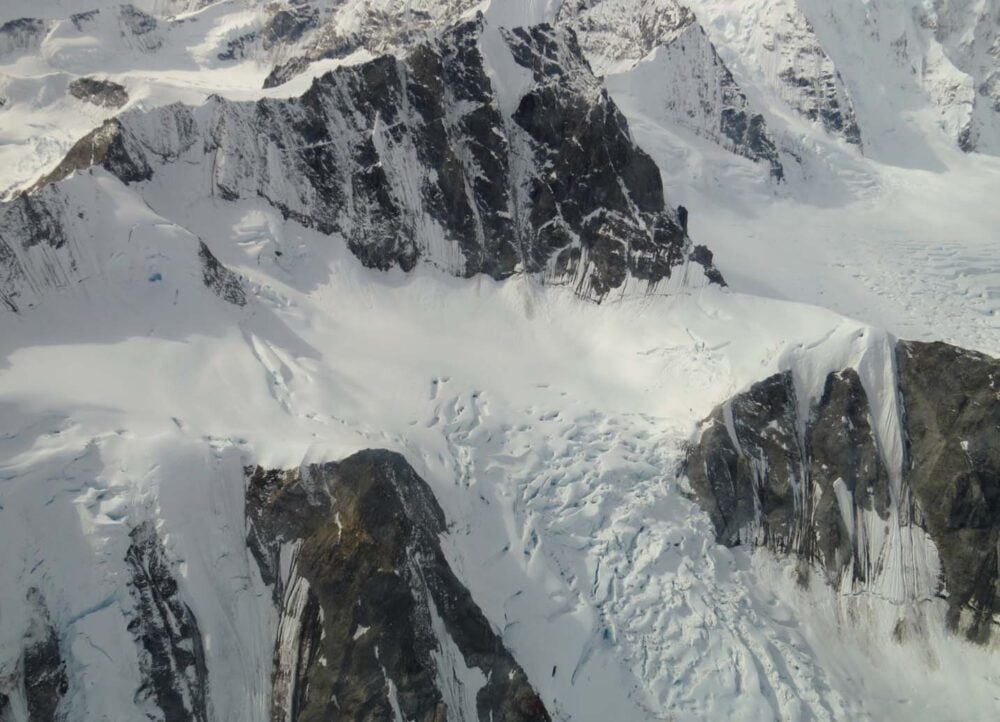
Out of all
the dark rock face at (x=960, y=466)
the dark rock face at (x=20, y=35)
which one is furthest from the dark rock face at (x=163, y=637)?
the dark rock face at (x=20, y=35)

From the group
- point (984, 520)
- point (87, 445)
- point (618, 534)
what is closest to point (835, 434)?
point (984, 520)

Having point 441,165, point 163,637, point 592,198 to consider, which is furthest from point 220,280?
point 592,198

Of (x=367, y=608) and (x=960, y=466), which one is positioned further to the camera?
(x=960, y=466)

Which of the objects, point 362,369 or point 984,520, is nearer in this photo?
point 984,520

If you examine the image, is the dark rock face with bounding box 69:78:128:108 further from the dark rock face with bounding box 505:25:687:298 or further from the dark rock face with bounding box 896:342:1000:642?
the dark rock face with bounding box 896:342:1000:642

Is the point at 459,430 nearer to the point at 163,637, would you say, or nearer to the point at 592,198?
the point at 163,637

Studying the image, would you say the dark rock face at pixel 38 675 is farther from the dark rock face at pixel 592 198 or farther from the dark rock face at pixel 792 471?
the dark rock face at pixel 592 198

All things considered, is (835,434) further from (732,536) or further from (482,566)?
(482,566)
